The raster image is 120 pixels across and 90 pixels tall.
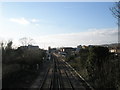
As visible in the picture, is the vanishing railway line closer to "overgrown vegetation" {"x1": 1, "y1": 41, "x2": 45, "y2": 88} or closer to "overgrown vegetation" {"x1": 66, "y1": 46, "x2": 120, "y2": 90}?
"overgrown vegetation" {"x1": 66, "y1": 46, "x2": 120, "y2": 90}

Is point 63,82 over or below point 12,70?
below

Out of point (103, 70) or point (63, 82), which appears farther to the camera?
point (63, 82)

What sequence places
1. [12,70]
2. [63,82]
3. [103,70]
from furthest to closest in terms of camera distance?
[63,82] < [12,70] < [103,70]

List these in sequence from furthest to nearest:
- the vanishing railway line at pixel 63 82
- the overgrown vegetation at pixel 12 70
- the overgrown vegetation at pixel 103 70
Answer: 1. the vanishing railway line at pixel 63 82
2. the overgrown vegetation at pixel 12 70
3. the overgrown vegetation at pixel 103 70

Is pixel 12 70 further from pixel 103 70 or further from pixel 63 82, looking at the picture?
pixel 103 70

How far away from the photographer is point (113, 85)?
18672mm

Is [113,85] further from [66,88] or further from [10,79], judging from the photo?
[10,79]

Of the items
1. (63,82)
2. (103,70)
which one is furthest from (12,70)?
(103,70)

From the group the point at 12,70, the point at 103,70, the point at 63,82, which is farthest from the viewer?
the point at 63,82

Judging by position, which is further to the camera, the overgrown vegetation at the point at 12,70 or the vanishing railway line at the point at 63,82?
the vanishing railway line at the point at 63,82

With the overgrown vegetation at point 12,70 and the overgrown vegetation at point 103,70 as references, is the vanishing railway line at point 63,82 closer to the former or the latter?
the overgrown vegetation at point 103,70

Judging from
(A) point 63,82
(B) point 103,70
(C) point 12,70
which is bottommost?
(A) point 63,82

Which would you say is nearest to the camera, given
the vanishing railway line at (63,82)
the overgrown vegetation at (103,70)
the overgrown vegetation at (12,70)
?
the overgrown vegetation at (103,70)

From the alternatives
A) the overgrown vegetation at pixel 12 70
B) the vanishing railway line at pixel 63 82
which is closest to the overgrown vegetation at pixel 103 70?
the vanishing railway line at pixel 63 82
